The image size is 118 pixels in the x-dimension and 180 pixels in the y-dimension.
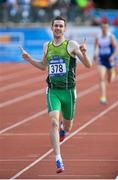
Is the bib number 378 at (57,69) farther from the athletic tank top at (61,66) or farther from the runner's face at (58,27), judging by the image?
the runner's face at (58,27)

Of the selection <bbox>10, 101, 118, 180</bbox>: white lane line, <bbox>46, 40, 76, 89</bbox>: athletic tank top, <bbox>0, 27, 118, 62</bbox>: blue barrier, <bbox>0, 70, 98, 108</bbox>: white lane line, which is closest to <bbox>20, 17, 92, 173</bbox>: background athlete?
<bbox>46, 40, 76, 89</bbox>: athletic tank top

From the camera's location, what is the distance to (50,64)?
1036 cm

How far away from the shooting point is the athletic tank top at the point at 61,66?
33.9 ft

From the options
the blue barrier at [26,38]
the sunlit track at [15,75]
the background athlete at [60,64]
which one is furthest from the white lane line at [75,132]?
the blue barrier at [26,38]

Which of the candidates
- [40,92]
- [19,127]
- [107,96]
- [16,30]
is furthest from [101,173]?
[16,30]

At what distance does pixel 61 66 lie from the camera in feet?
33.7

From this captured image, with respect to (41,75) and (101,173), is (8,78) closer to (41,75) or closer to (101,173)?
(41,75)

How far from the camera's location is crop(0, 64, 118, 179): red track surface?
10.3 meters

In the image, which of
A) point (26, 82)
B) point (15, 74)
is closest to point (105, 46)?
point (26, 82)

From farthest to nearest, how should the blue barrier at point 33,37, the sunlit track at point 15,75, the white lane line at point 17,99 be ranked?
the blue barrier at point 33,37 < the sunlit track at point 15,75 < the white lane line at point 17,99

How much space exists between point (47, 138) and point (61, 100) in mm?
3225

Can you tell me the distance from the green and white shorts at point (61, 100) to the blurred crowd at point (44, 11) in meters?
23.3

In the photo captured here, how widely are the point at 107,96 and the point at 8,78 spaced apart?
724cm

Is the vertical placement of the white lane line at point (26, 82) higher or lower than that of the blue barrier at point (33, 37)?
lower
